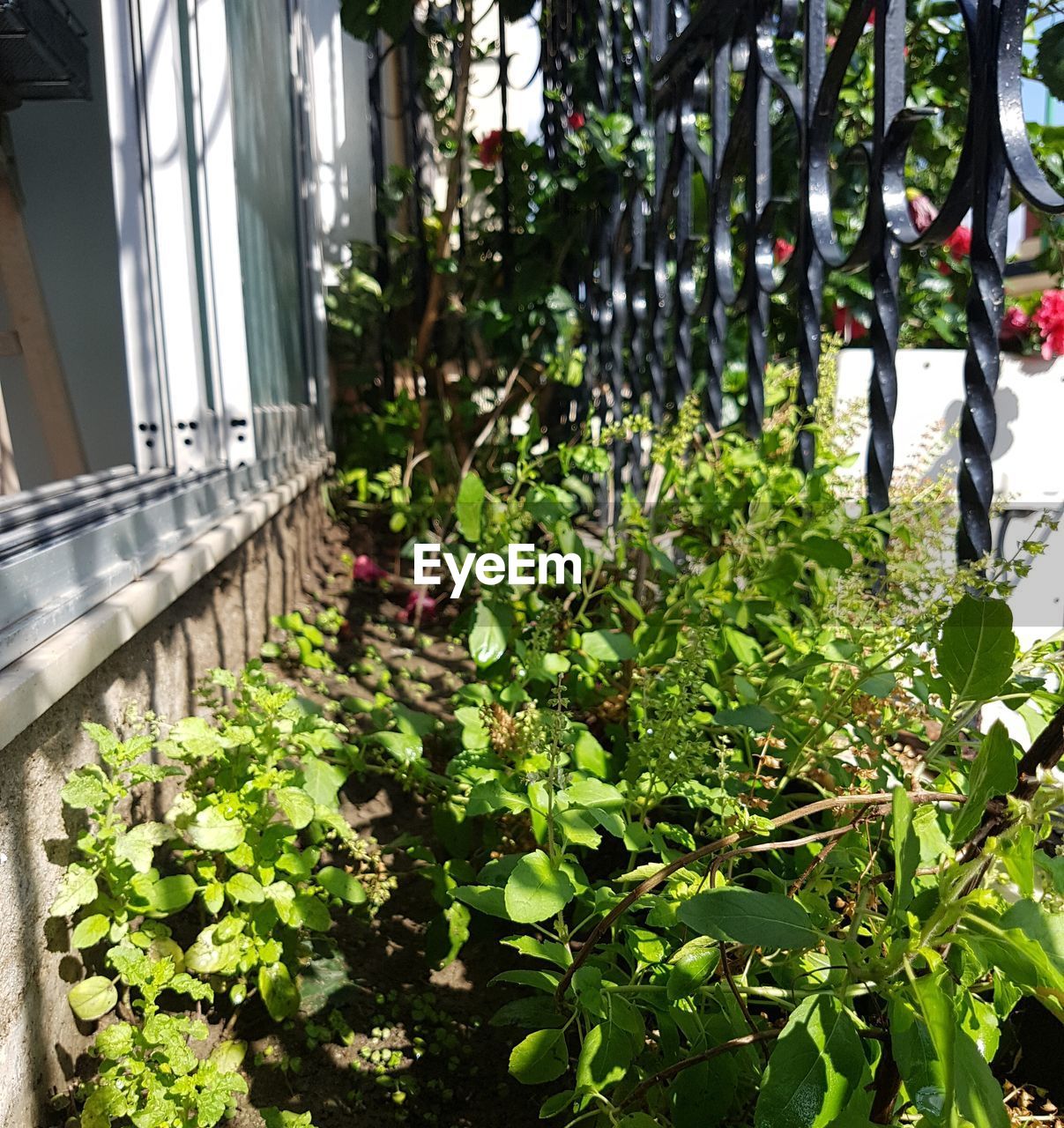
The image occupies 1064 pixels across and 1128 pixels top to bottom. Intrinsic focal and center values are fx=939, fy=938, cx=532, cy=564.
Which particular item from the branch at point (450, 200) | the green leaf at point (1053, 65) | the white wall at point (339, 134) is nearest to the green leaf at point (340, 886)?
the green leaf at point (1053, 65)

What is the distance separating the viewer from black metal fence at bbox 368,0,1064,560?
43.7 inches

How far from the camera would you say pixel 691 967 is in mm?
866

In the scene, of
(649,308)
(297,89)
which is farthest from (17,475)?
(297,89)

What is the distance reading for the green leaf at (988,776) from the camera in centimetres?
66

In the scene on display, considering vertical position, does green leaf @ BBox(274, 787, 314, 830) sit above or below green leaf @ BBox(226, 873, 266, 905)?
above

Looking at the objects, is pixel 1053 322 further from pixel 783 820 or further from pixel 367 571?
pixel 367 571

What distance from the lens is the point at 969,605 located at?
0.79m

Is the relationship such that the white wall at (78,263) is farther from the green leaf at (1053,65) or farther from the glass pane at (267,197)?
the green leaf at (1053,65)

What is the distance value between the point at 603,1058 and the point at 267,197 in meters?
2.67

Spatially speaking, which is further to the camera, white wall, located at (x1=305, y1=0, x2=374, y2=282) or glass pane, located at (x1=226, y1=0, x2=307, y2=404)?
white wall, located at (x1=305, y1=0, x2=374, y2=282)

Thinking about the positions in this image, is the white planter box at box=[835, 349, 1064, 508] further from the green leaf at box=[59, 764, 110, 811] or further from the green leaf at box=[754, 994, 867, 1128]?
the green leaf at box=[59, 764, 110, 811]

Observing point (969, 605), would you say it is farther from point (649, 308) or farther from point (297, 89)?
point (297, 89)

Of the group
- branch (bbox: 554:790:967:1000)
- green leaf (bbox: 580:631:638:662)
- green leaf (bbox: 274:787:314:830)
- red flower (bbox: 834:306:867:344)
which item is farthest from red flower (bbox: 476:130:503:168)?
branch (bbox: 554:790:967:1000)

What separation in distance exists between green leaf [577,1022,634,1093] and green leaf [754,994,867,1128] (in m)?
0.22
